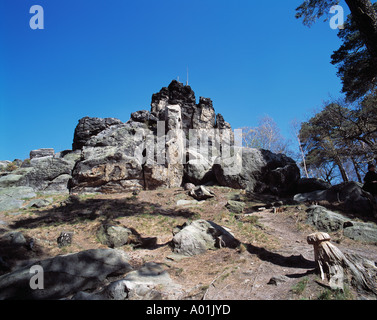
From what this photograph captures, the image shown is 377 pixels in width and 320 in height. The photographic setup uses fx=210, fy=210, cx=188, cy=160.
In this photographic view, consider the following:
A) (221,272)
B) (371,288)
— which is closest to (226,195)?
(221,272)

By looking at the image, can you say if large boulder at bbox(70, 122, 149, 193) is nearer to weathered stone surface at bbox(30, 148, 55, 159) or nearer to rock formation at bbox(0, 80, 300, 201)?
rock formation at bbox(0, 80, 300, 201)

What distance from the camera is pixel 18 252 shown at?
17.9ft

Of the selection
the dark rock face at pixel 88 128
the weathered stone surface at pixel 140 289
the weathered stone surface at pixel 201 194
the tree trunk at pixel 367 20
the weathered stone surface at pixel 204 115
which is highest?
the weathered stone surface at pixel 204 115

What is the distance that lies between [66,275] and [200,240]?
331 cm

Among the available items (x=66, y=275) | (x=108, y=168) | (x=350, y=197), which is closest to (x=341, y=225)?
(x=350, y=197)

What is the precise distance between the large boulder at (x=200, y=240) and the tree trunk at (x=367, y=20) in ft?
19.3

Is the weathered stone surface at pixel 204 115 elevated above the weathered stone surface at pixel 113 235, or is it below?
above

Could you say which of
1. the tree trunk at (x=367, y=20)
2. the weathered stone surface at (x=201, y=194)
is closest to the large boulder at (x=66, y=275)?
the weathered stone surface at (x=201, y=194)

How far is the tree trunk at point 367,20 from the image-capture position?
5.06 m

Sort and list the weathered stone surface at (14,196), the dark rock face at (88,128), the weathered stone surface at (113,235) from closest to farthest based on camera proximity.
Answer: the weathered stone surface at (113,235)
the weathered stone surface at (14,196)
the dark rock face at (88,128)

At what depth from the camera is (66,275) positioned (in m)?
4.05

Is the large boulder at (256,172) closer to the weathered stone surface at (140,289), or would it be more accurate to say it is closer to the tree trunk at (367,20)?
the tree trunk at (367,20)

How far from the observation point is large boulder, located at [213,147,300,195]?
13891 mm
